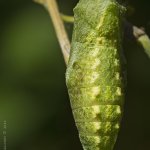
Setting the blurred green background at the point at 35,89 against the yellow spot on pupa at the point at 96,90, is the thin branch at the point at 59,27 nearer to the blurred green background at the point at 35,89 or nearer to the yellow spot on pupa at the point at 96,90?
the blurred green background at the point at 35,89

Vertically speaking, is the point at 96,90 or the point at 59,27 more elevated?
the point at 59,27

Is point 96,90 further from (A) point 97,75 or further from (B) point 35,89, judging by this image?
(B) point 35,89

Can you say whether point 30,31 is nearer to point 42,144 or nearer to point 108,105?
point 42,144

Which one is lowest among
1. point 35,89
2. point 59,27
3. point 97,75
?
point 35,89

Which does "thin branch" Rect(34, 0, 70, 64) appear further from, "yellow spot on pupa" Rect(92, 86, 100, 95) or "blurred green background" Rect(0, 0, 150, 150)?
"yellow spot on pupa" Rect(92, 86, 100, 95)

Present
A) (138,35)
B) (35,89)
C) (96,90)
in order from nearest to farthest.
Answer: (96,90), (138,35), (35,89)

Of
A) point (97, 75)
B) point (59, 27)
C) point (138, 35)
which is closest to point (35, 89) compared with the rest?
point (59, 27)

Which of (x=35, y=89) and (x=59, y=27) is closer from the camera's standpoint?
(x=59, y=27)

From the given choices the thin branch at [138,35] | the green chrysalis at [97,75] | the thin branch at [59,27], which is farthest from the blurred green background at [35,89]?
the green chrysalis at [97,75]
